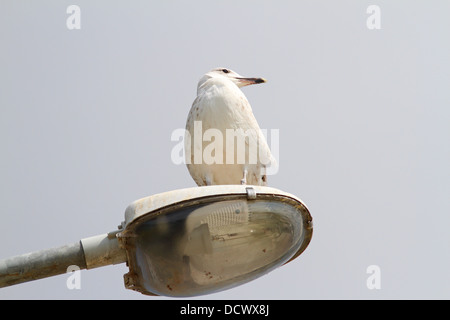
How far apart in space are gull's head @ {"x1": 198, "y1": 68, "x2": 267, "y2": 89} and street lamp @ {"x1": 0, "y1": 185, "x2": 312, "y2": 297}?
3.25m

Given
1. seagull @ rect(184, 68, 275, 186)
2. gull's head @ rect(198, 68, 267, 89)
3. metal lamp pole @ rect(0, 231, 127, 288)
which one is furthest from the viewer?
gull's head @ rect(198, 68, 267, 89)

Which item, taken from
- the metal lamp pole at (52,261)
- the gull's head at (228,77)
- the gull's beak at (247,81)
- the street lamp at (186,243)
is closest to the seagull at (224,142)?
the gull's head at (228,77)

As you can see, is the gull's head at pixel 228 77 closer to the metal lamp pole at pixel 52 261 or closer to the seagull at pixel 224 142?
the seagull at pixel 224 142

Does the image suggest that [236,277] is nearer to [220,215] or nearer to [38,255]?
[220,215]

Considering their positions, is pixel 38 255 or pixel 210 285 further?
pixel 210 285

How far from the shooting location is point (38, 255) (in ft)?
10.0

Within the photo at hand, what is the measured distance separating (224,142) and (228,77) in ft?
3.94

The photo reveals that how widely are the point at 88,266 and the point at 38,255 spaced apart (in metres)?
0.25

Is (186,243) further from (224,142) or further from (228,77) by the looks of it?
(228,77)

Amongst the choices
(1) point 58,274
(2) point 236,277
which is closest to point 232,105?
(2) point 236,277

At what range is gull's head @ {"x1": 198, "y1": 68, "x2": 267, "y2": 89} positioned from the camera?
6.40 metres

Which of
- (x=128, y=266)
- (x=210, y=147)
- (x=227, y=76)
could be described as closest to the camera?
(x=128, y=266)

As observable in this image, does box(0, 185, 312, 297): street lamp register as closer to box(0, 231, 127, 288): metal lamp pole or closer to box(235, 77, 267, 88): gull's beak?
box(0, 231, 127, 288): metal lamp pole

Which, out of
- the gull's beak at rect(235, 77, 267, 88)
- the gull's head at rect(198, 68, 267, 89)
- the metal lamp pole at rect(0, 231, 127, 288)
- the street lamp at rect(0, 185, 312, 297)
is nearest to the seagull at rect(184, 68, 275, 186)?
the gull's head at rect(198, 68, 267, 89)
